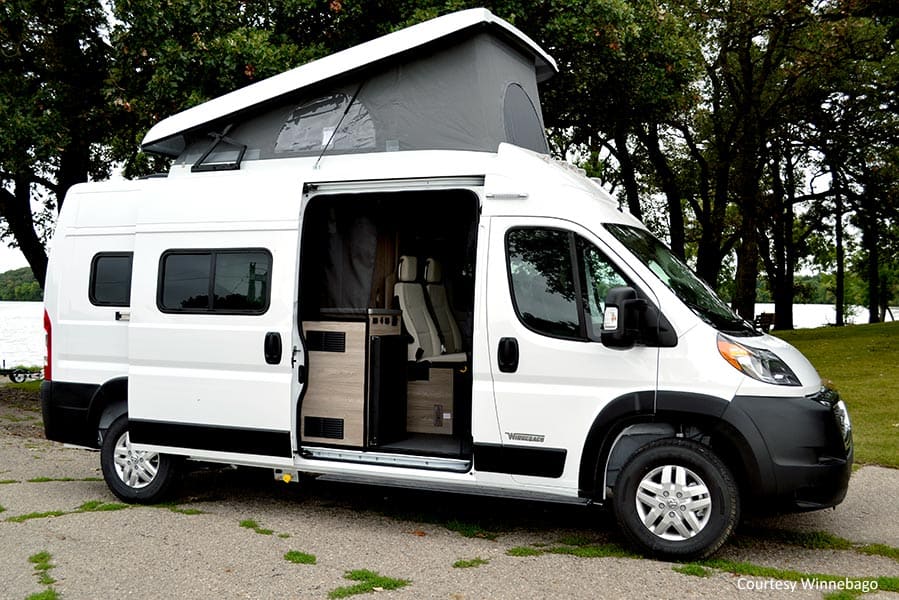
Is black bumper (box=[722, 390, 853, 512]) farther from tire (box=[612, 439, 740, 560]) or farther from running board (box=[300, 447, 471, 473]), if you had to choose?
running board (box=[300, 447, 471, 473])

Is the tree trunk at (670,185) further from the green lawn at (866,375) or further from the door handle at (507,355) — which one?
the door handle at (507,355)

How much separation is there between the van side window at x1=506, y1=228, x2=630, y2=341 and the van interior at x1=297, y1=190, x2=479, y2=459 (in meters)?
0.55

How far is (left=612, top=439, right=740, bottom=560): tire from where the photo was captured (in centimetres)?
577

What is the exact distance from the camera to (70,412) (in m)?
7.93

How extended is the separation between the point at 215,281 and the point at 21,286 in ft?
44.5

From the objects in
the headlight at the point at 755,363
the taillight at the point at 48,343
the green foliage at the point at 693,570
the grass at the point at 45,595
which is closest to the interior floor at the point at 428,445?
the green foliage at the point at 693,570

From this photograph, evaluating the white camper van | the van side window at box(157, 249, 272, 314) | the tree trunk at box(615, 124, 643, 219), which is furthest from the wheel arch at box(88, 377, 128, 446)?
the tree trunk at box(615, 124, 643, 219)

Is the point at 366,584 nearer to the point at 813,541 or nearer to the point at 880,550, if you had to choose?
the point at 813,541

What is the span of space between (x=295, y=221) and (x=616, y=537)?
3.35 m

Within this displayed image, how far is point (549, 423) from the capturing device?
6.16 meters

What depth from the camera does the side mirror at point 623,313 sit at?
573 centimetres

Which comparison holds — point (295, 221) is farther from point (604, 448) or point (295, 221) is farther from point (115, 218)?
point (604, 448)

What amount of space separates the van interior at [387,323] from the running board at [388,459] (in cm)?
9

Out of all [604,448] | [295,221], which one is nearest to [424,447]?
[604,448]
